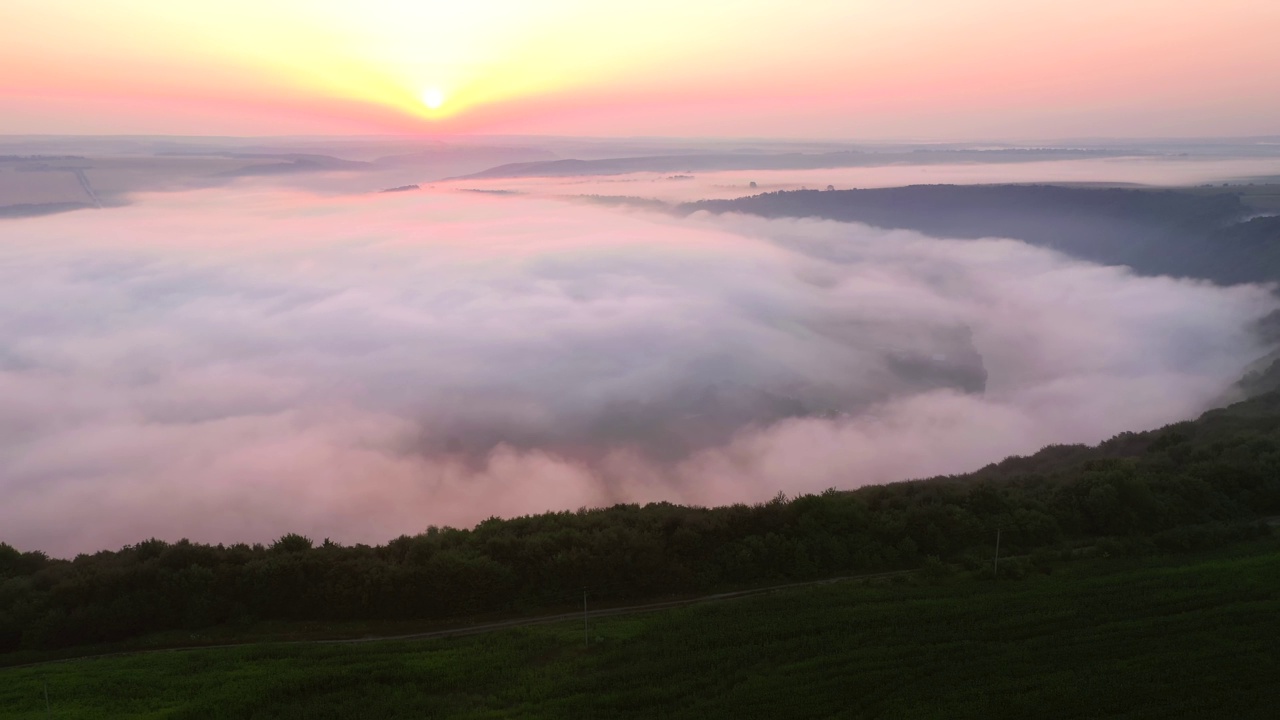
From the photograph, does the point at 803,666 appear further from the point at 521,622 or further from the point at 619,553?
the point at 521,622

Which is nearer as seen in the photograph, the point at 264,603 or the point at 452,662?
the point at 452,662

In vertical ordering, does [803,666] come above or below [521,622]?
below

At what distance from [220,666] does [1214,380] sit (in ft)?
267

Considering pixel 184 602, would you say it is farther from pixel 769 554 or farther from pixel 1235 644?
pixel 1235 644

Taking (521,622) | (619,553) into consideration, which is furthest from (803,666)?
(521,622)

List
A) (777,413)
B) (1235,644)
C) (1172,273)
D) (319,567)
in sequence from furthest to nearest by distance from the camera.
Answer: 1. (1172,273)
2. (777,413)
3. (319,567)
4. (1235,644)

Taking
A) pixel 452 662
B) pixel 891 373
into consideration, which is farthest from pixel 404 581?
pixel 891 373

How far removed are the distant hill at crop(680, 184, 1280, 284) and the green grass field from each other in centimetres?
10119

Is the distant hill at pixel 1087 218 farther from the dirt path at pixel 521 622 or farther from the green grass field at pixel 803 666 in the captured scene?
the dirt path at pixel 521 622

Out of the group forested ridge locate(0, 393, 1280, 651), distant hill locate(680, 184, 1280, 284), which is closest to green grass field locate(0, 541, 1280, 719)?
forested ridge locate(0, 393, 1280, 651)

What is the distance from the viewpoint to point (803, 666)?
18266 millimetres

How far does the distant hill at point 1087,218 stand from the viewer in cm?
11275

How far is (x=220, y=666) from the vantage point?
1950 centimetres

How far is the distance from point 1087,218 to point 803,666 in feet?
490
